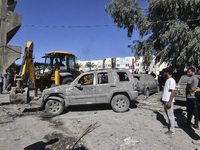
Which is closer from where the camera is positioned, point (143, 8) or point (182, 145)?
point (182, 145)

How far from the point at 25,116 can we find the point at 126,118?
13.4ft

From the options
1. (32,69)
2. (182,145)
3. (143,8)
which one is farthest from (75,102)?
(143,8)

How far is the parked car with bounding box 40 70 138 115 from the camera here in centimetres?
611

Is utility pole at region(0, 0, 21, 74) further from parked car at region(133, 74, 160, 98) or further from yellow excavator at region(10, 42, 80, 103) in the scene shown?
parked car at region(133, 74, 160, 98)

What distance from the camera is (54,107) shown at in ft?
20.1

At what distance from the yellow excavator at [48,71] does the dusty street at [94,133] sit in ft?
5.85

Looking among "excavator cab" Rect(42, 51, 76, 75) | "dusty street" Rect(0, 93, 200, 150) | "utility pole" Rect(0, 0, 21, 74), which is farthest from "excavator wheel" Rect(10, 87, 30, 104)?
"utility pole" Rect(0, 0, 21, 74)

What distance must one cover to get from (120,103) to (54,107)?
281cm

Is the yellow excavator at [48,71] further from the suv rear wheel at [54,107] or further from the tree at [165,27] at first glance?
the tree at [165,27]

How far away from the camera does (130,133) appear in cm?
413

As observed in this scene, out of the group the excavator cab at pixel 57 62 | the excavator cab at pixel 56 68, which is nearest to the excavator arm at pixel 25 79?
the excavator cab at pixel 56 68

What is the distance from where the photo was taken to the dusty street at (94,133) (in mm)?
A: 3463

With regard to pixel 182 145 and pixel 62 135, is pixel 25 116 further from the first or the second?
pixel 182 145

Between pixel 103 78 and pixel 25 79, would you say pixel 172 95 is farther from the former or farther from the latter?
pixel 25 79
